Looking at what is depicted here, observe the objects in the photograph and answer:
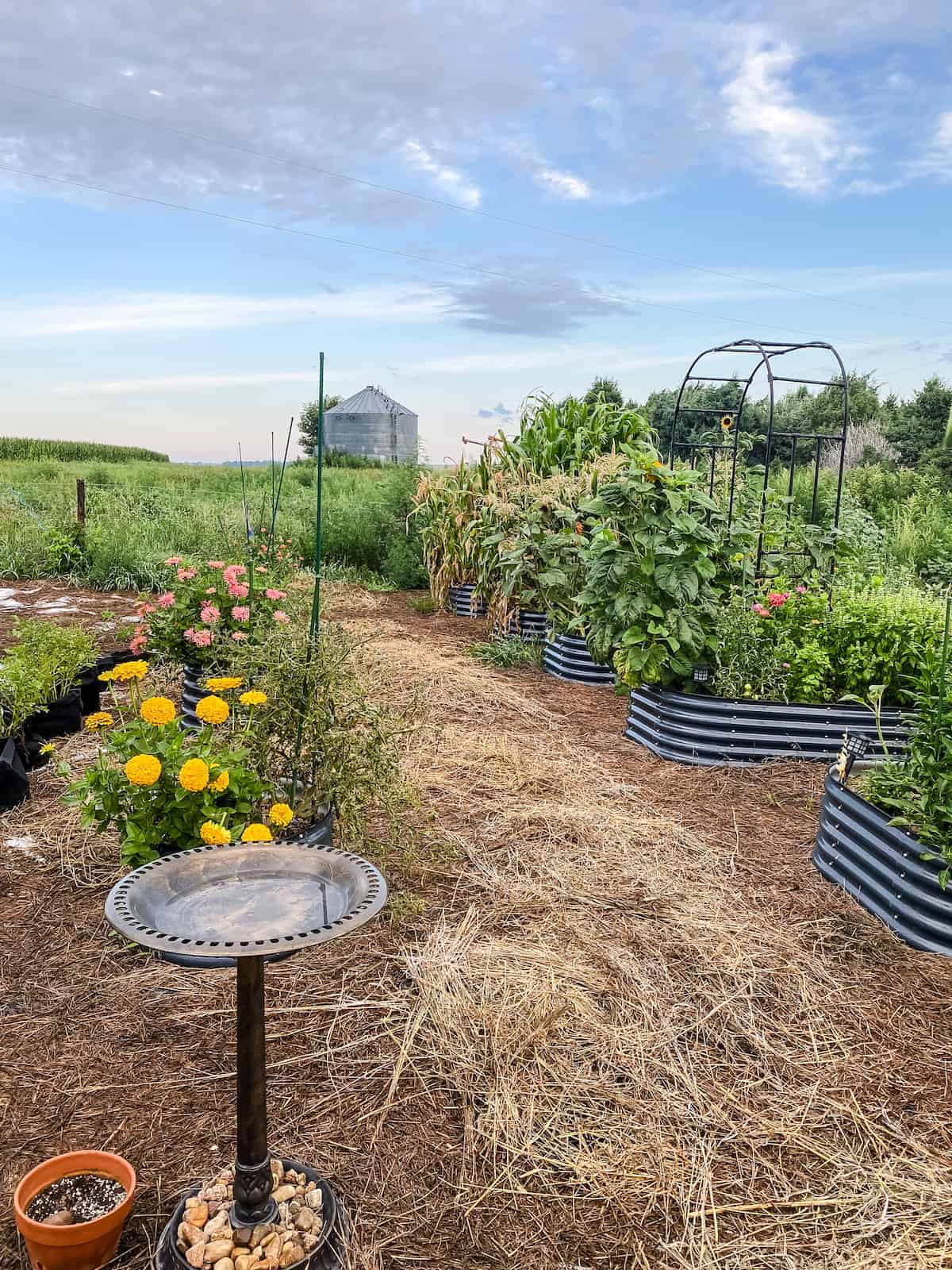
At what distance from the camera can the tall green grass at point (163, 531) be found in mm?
10164

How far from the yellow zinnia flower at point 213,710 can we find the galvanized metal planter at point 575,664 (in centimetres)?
397

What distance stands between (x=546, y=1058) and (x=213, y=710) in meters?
1.30

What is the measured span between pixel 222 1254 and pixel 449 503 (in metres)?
7.97

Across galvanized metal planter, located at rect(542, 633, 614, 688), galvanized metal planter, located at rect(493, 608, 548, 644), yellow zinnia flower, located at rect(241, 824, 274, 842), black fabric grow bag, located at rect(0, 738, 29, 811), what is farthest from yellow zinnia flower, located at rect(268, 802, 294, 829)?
galvanized metal planter, located at rect(493, 608, 548, 644)

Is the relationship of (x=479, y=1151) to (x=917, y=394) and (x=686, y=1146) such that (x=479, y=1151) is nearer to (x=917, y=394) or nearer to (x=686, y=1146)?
(x=686, y=1146)

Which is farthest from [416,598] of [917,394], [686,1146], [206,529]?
[917,394]

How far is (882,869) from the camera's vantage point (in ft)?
10.3

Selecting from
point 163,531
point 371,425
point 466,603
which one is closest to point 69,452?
point 371,425

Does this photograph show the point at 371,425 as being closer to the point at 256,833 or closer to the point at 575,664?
the point at 575,664

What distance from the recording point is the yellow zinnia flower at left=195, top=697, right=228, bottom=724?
2568mm

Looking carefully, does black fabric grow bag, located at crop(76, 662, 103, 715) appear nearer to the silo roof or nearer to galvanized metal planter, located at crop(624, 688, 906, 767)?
galvanized metal planter, located at crop(624, 688, 906, 767)

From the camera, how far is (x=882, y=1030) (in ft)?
8.47

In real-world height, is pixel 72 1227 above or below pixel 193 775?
below

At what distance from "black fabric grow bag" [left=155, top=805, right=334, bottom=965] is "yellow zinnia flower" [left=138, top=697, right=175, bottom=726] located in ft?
1.24
